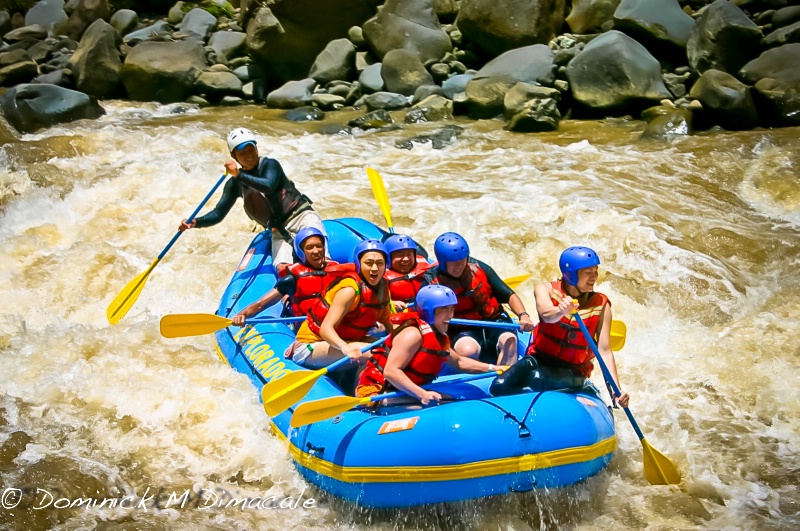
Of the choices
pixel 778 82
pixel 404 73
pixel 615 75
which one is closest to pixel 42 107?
pixel 404 73

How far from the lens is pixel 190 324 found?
475cm

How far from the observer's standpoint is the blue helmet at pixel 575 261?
375 cm

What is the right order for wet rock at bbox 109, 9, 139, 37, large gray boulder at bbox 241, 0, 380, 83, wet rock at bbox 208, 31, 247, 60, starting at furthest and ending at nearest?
wet rock at bbox 109, 9, 139, 37
wet rock at bbox 208, 31, 247, 60
large gray boulder at bbox 241, 0, 380, 83

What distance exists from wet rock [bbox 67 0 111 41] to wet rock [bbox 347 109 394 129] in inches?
307

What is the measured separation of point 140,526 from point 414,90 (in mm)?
8875

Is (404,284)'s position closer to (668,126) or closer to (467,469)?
(467,469)

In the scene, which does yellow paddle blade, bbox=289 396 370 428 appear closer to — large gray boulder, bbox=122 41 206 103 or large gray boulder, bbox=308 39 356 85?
large gray boulder, bbox=308 39 356 85

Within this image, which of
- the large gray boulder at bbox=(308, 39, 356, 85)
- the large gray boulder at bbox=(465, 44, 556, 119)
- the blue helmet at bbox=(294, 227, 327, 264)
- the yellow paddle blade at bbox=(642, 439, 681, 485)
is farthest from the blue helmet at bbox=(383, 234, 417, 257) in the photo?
the large gray boulder at bbox=(308, 39, 356, 85)

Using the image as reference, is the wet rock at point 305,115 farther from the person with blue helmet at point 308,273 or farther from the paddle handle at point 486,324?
the paddle handle at point 486,324

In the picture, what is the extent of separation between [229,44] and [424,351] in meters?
11.3

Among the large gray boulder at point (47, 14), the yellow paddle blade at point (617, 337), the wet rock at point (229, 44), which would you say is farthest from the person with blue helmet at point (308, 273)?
the large gray boulder at point (47, 14)

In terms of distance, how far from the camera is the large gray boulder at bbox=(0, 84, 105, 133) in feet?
32.4

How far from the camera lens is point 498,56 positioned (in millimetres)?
11750

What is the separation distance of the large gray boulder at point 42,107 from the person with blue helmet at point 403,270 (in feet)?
22.9
